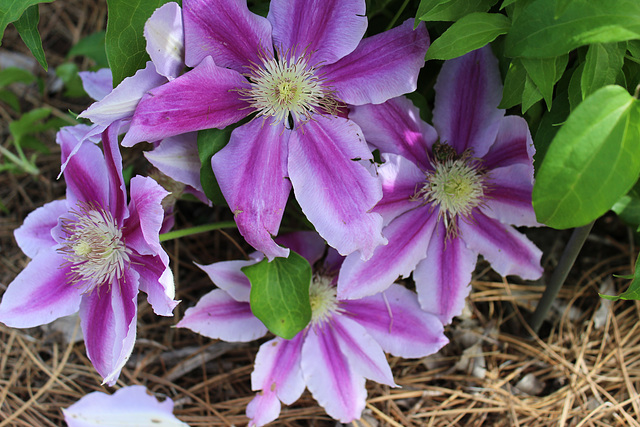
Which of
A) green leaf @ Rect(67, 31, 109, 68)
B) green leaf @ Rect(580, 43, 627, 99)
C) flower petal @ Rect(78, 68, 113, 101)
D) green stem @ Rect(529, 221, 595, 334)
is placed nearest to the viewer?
green leaf @ Rect(580, 43, 627, 99)

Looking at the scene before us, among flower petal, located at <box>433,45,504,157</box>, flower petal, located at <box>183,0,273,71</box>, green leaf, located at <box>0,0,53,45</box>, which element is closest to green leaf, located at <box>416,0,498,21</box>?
flower petal, located at <box>433,45,504,157</box>

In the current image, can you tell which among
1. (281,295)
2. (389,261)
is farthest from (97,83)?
(389,261)

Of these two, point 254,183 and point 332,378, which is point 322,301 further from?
point 254,183

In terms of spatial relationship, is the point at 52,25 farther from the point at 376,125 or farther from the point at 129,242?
the point at 376,125

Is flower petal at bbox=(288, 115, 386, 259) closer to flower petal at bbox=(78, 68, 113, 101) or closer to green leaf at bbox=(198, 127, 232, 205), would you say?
green leaf at bbox=(198, 127, 232, 205)

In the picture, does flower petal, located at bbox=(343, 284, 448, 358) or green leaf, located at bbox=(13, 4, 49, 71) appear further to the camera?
flower petal, located at bbox=(343, 284, 448, 358)

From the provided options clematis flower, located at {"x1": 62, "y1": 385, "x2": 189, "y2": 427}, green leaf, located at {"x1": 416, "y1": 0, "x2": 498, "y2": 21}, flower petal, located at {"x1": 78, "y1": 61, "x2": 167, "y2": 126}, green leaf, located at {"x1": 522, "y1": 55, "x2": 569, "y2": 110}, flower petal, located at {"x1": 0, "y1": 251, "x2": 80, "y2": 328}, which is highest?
green leaf, located at {"x1": 416, "y1": 0, "x2": 498, "y2": 21}

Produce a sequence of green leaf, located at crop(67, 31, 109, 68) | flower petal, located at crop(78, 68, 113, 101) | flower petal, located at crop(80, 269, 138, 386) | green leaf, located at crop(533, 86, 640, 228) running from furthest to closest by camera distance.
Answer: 1. green leaf, located at crop(67, 31, 109, 68)
2. flower petal, located at crop(78, 68, 113, 101)
3. flower petal, located at crop(80, 269, 138, 386)
4. green leaf, located at crop(533, 86, 640, 228)

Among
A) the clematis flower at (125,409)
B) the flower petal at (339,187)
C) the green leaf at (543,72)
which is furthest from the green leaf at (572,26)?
the clematis flower at (125,409)
